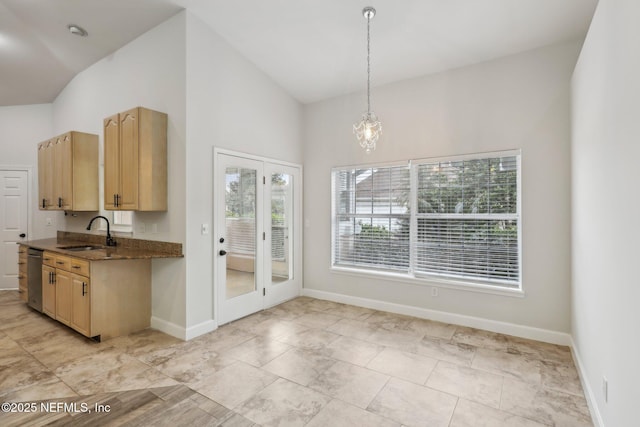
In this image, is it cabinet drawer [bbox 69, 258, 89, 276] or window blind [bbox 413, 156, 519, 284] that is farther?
window blind [bbox 413, 156, 519, 284]

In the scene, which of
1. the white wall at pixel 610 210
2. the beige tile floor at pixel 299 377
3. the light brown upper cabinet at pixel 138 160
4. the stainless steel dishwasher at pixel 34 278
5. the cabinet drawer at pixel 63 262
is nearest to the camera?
the white wall at pixel 610 210

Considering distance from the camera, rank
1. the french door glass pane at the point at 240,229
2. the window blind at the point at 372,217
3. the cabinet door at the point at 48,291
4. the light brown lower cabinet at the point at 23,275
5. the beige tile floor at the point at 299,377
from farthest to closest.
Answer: the light brown lower cabinet at the point at 23,275
the window blind at the point at 372,217
the french door glass pane at the point at 240,229
the cabinet door at the point at 48,291
the beige tile floor at the point at 299,377

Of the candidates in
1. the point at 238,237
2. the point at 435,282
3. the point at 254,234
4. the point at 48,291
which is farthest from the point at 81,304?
the point at 435,282

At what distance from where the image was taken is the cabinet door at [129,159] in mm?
3535

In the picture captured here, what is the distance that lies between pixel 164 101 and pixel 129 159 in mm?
798

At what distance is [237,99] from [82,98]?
288cm

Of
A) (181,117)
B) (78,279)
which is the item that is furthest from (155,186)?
(78,279)

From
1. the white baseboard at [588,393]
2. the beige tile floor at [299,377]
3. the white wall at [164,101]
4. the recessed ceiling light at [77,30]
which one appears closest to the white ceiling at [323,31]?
the recessed ceiling light at [77,30]

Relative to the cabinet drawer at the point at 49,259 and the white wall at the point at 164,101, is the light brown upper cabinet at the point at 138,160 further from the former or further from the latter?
the cabinet drawer at the point at 49,259

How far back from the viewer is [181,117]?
11.6 feet

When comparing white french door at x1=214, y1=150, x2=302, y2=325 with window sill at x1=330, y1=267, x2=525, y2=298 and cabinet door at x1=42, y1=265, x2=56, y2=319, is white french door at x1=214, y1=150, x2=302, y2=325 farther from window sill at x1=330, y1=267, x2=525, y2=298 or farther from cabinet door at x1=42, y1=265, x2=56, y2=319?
cabinet door at x1=42, y1=265, x2=56, y2=319

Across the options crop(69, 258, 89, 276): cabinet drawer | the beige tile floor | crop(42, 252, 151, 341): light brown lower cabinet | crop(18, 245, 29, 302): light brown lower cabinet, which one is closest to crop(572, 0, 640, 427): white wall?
the beige tile floor

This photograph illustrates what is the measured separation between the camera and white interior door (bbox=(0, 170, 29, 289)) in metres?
5.65

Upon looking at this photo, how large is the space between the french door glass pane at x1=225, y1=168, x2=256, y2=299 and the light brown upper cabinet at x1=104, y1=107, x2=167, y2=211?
797 mm
